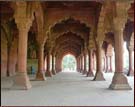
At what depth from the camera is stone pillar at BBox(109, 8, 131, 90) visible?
11617mm

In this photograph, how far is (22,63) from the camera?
12.1 metres

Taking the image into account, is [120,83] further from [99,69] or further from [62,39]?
[62,39]

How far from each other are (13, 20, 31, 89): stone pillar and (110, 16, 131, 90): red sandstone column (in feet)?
12.5

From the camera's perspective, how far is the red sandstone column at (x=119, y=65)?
455 inches

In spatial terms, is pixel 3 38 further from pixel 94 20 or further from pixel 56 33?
pixel 94 20

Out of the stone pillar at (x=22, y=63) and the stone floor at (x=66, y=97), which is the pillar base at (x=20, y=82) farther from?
the stone floor at (x=66, y=97)

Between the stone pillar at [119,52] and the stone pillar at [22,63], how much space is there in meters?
3.81

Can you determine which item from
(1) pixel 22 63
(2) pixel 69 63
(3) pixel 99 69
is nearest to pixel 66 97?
(1) pixel 22 63

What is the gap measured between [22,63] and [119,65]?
4280 mm

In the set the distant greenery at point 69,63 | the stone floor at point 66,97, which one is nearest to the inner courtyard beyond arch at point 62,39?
the stone floor at point 66,97

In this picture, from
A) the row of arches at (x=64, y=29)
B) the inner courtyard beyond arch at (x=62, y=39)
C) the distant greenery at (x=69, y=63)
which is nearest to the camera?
the inner courtyard beyond arch at (x=62, y=39)

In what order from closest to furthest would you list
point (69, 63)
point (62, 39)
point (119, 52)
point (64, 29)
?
point (119, 52), point (64, 29), point (62, 39), point (69, 63)

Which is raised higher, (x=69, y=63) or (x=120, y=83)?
(x=69, y=63)

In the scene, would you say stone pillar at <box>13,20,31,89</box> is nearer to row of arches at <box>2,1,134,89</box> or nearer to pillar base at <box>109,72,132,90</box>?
row of arches at <box>2,1,134,89</box>
